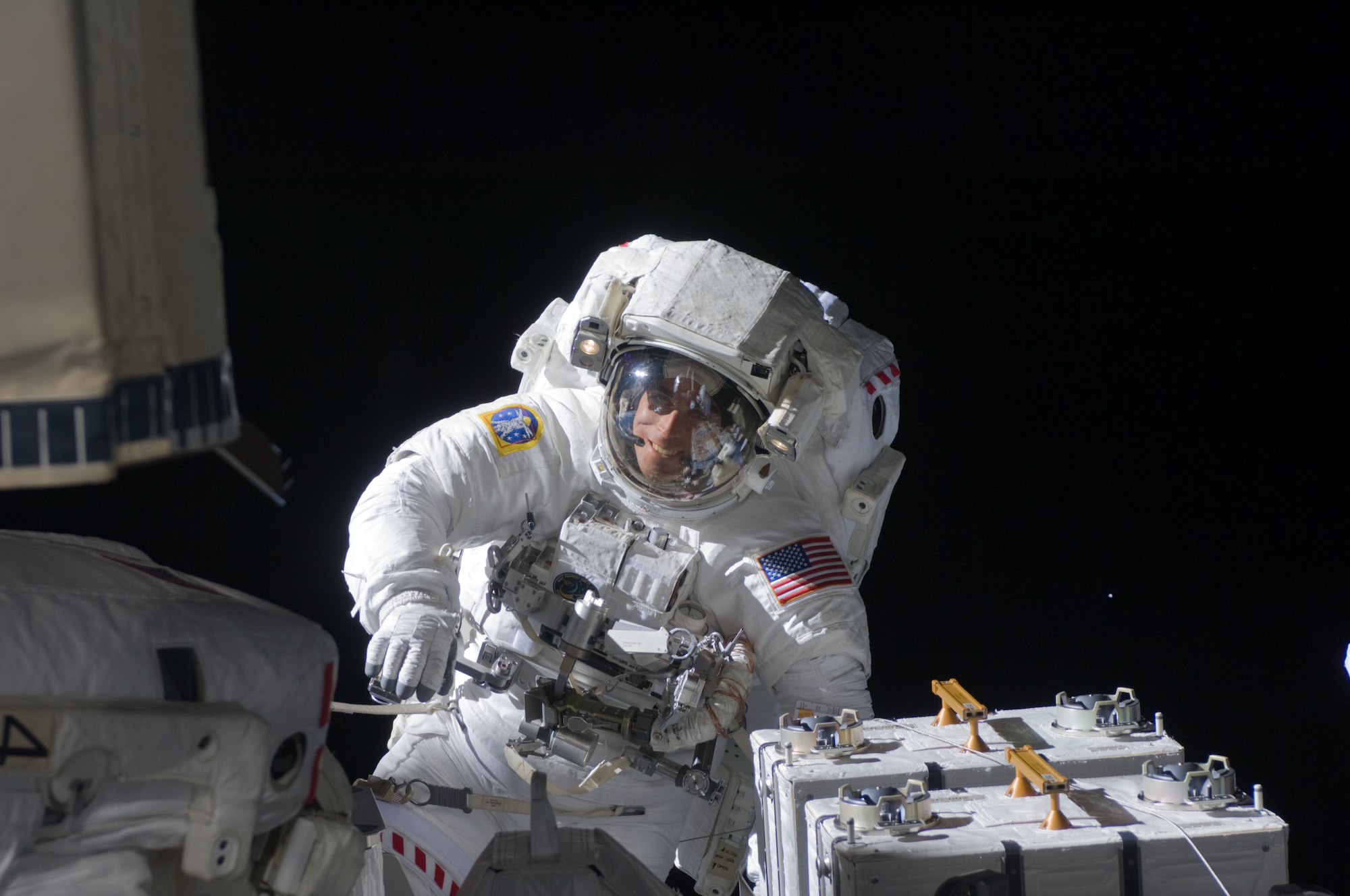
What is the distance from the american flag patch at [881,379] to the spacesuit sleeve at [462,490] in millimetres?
627

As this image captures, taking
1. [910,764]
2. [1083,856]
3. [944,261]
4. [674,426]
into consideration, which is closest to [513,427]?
[674,426]

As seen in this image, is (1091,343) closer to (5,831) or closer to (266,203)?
(266,203)

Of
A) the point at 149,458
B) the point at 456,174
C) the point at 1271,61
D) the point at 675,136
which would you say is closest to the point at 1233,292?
the point at 1271,61

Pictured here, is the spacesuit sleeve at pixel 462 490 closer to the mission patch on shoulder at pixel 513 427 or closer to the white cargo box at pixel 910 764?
the mission patch on shoulder at pixel 513 427

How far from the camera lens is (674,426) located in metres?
2.56

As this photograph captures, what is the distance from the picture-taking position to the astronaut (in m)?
2.49

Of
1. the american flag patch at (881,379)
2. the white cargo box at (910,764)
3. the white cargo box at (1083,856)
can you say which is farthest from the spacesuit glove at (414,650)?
the american flag patch at (881,379)

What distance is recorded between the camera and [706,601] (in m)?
2.65

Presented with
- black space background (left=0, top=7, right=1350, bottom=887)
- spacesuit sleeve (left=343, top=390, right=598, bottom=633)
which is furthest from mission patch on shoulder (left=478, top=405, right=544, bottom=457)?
black space background (left=0, top=7, right=1350, bottom=887)

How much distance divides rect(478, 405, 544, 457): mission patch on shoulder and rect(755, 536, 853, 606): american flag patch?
1.87 feet

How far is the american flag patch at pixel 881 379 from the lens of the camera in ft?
9.08

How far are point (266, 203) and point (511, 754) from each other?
148cm

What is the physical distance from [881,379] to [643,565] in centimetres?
70

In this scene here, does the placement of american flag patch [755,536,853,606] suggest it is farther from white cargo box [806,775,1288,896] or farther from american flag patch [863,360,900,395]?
white cargo box [806,775,1288,896]
